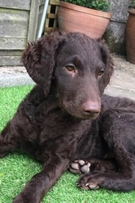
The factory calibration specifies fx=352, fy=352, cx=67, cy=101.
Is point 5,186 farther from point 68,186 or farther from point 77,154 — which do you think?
point 77,154

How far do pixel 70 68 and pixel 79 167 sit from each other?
2.47ft

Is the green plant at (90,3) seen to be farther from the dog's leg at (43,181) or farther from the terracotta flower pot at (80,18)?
the dog's leg at (43,181)

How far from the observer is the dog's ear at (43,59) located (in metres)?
2.24

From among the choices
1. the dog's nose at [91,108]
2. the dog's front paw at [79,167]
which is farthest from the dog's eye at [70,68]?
the dog's front paw at [79,167]

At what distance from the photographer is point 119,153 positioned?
2523mm

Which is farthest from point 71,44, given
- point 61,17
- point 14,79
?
point 61,17

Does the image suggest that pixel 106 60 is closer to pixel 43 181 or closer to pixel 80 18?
pixel 43 181

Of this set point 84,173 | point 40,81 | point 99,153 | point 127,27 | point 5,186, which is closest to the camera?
point 5,186

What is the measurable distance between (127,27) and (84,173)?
4.77 metres

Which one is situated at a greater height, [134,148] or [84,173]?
[134,148]

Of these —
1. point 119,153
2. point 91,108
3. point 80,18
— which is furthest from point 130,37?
point 91,108

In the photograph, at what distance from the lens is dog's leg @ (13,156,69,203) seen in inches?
76.6

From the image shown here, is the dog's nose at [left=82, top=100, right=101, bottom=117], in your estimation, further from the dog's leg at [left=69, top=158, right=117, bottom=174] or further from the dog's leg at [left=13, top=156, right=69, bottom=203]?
the dog's leg at [left=69, top=158, right=117, bottom=174]

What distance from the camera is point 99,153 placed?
278cm
